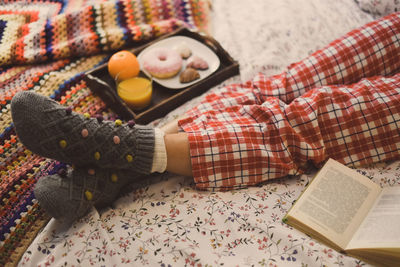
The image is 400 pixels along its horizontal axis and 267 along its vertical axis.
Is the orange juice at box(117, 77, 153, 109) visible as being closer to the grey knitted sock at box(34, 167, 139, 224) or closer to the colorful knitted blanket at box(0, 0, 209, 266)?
the colorful knitted blanket at box(0, 0, 209, 266)

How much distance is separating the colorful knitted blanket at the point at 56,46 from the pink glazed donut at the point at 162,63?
13cm

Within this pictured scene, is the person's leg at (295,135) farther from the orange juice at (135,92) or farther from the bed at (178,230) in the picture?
the orange juice at (135,92)

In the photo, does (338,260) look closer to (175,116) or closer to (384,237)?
(384,237)

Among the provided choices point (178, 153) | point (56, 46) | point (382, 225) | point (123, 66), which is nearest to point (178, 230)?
point (178, 153)

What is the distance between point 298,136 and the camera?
0.84 m

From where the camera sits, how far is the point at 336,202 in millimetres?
791

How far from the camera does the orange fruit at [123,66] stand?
1.05 metres

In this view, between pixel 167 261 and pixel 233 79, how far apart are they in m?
0.65

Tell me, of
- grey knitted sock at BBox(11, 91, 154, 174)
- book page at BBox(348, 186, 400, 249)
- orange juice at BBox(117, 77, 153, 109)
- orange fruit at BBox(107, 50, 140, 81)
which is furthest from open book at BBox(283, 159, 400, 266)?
orange fruit at BBox(107, 50, 140, 81)

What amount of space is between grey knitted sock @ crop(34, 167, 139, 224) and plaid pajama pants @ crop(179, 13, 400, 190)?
0.20m

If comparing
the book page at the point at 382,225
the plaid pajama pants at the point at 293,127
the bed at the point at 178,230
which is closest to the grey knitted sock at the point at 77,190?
the bed at the point at 178,230

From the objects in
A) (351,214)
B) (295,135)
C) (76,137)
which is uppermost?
(76,137)

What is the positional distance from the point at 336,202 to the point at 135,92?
60 centimetres

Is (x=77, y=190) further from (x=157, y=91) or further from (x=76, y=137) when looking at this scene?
(x=157, y=91)
